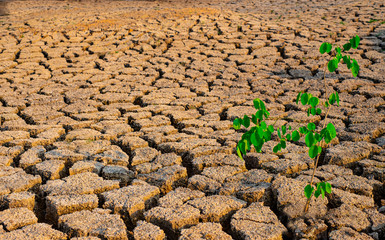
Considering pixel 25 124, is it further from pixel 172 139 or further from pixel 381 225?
pixel 381 225

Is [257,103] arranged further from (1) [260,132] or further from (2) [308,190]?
(2) [308,190]

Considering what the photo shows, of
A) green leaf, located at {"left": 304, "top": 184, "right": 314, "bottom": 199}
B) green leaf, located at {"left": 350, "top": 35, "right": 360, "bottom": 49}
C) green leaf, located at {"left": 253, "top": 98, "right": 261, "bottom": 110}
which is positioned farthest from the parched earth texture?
green leaf, located at {"left": 350, "top": 35, "right": 360, "bottom": 49}

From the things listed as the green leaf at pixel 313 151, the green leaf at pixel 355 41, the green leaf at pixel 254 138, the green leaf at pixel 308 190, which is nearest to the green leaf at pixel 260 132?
the green leaf at pixel 254 138

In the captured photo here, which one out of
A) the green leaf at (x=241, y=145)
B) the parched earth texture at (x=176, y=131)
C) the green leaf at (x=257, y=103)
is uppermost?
the green leaf at (x=257, y=103)

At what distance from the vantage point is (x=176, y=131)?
10.9ft

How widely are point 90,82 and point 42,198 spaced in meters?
2.42

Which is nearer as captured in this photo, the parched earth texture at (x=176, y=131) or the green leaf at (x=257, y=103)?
the green leaf at (x=257, y=103)

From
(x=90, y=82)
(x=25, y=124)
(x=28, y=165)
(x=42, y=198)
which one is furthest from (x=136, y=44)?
(x=42, y=198)

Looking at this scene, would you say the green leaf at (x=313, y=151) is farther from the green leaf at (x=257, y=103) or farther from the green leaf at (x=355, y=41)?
the green leaf at (x=355, y=41)

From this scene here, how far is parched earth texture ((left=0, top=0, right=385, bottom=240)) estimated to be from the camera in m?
2.14

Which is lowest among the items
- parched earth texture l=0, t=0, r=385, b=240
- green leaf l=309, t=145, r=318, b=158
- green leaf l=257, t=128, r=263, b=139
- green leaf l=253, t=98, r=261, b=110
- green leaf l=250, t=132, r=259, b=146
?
parched earth texture l=0, t=0, r=385, b=240

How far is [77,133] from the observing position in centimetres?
325

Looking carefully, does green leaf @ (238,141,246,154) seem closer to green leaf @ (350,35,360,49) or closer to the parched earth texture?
the parched earth texture

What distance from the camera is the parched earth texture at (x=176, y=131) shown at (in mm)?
2143
